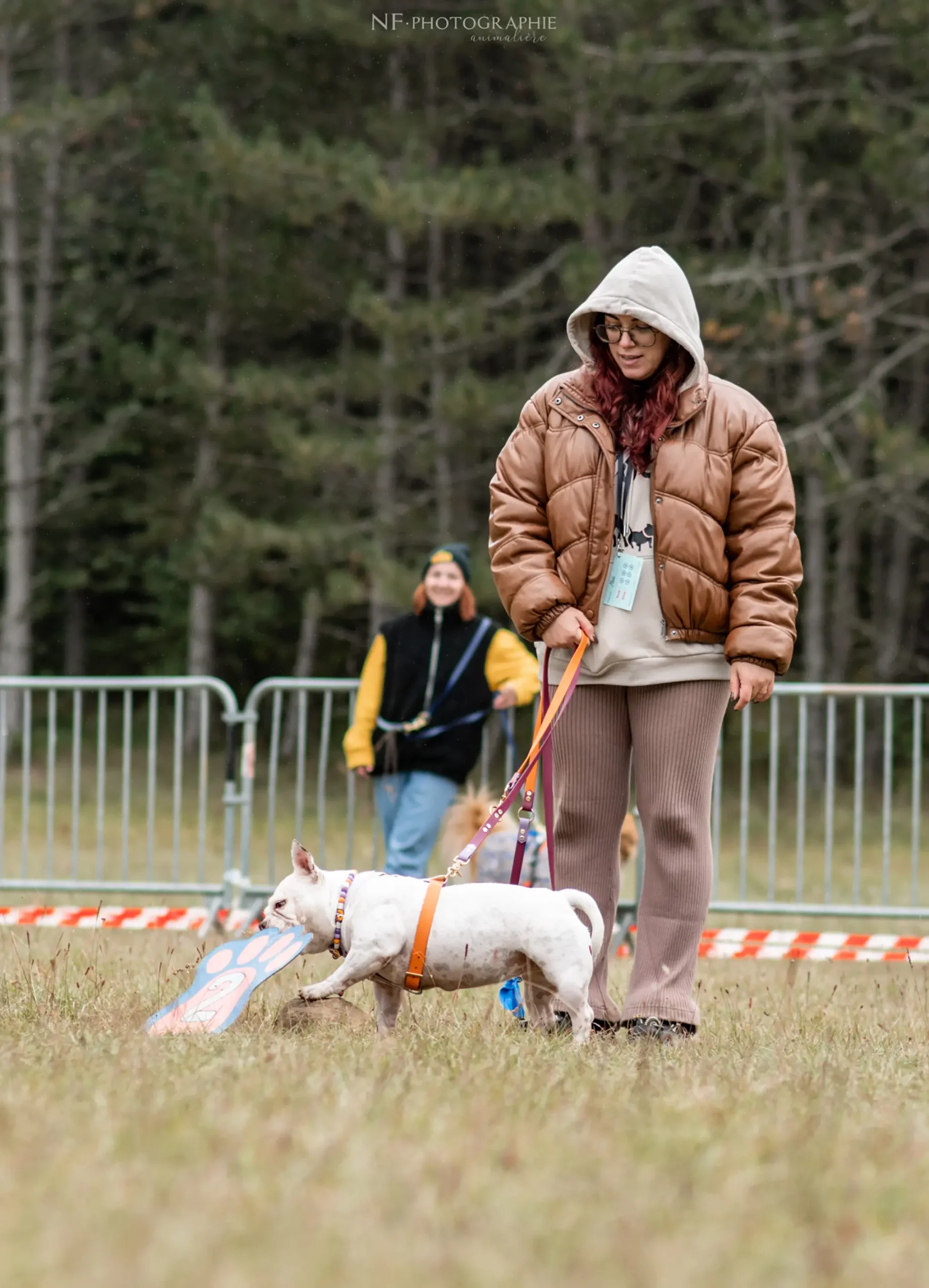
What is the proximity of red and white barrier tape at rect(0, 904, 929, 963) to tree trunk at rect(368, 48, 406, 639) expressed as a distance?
9.53 metres

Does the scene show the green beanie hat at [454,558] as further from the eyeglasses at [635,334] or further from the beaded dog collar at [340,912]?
the beaded dog collar at [340,912]

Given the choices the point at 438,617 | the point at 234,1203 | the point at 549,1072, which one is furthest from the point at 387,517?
the point at 234,1203

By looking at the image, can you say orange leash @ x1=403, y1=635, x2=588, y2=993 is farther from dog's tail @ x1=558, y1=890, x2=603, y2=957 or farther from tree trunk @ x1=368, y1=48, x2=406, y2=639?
tree trunk @ x1=368, y1=48, x2=406, y2=639

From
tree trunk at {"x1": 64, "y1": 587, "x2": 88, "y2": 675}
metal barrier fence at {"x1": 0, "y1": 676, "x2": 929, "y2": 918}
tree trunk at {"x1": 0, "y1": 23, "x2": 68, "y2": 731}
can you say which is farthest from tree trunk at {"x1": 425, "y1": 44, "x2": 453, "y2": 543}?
tree trunk at {"x1": 64, "y1": 587, "x2": 88, "y2": 675}

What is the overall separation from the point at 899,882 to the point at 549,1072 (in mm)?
7750

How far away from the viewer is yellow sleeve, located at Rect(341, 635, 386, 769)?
8156mm

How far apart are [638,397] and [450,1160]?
2532 millimetres

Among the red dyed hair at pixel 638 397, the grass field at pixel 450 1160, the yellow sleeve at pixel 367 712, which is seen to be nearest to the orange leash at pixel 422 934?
the grass field at pixel 450 1160

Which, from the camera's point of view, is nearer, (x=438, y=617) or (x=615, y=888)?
(x=615, y=888)

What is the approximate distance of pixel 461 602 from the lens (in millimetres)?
8227

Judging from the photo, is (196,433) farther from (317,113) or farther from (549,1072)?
(549,1072)

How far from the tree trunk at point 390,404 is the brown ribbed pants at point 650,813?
41.8 feet

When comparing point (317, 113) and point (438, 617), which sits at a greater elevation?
point (317, 113)

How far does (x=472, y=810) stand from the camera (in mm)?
7621
